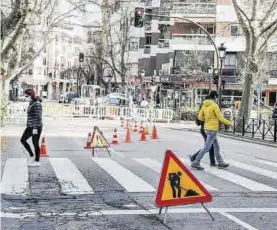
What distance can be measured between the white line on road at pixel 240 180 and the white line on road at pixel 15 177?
3.97m

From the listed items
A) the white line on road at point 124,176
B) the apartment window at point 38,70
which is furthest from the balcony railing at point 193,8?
the apartment window at point 38,70

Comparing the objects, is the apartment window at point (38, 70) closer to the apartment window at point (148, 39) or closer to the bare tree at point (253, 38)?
the apartment window at point (148, 39)

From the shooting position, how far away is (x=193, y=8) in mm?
62781

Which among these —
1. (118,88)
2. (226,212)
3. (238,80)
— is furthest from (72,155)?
(118,88)

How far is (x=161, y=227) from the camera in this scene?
7598 millimetres

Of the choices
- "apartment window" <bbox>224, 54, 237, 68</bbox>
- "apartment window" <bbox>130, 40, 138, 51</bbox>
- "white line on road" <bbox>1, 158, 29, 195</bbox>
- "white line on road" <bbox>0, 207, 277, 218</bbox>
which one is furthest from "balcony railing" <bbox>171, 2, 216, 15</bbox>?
"white line on road" <bbox>0, 207, 277, 218</bbox>

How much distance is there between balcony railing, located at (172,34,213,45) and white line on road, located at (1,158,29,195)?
160ft

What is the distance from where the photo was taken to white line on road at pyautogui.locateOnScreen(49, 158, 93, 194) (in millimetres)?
Answer: 10477

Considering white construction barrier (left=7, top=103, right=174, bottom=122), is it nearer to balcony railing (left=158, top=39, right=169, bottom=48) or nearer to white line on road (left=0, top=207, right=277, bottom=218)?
balcony railing (left=158, top=39, right=169, bottom=48)

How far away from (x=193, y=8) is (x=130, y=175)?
52.2m

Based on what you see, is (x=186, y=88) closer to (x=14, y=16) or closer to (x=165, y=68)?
(x=165, y=68)

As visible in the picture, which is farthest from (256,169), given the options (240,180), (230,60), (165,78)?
(165,78)

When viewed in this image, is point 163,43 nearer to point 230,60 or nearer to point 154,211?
point 230,60

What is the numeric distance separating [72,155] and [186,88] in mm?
46603
